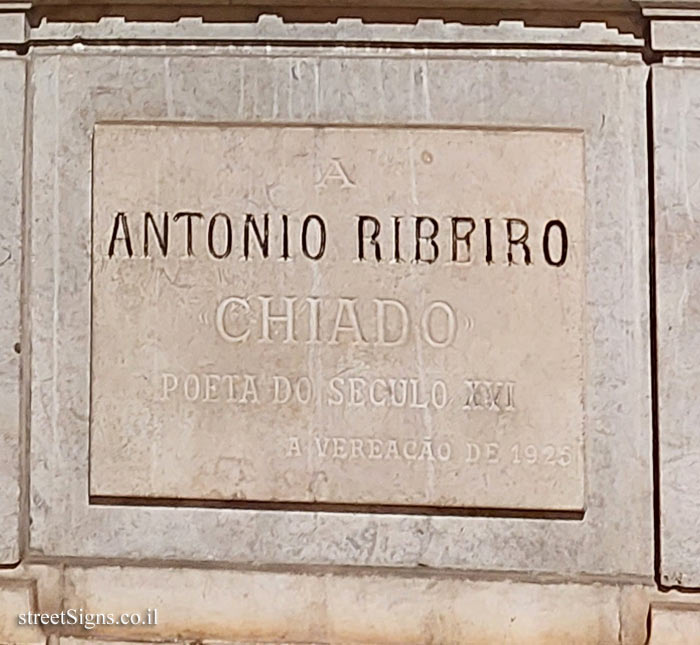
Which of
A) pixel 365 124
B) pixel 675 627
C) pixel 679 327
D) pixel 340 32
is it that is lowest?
pixel 675 627

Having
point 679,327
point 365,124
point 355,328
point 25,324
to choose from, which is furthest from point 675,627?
point 25,324

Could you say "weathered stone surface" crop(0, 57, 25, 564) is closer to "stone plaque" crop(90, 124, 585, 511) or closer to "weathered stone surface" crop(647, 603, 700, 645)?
"stone plaque" crop(90, 124, 585, 511)

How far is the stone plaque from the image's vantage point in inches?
108

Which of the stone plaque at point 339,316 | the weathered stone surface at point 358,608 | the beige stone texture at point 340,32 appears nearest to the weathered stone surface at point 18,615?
the weathered stone surface at point 358,608

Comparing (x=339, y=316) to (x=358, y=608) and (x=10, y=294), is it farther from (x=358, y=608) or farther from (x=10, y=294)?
(x=10, y=294)

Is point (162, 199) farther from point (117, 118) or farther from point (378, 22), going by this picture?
point (378, 22)

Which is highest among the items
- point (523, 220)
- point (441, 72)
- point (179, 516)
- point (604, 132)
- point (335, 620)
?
point (441, 72)

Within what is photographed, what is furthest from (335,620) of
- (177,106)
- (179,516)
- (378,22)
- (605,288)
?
(378,22)

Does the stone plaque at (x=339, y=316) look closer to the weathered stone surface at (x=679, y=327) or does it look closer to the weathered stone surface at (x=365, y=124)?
the weathered stone surface at (x=365, y=124)

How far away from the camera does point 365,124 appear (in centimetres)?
278

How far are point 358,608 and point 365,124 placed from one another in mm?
1617

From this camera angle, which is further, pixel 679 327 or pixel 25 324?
pixel 25 324

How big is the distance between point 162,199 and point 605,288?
1521mm

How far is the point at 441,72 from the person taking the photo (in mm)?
2785
